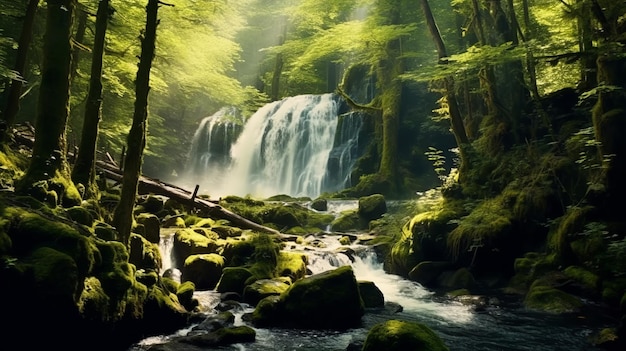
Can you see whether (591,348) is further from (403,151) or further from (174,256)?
(403,151)

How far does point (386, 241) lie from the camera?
14742 mm

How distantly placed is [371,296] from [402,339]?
4821mm

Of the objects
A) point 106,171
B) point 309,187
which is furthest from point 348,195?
point 106,171

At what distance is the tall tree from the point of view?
830 cm

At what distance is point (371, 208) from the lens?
18.1 m

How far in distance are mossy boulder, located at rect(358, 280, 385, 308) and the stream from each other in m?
0.27

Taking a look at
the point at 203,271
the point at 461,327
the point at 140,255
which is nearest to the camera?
the point at 461,327

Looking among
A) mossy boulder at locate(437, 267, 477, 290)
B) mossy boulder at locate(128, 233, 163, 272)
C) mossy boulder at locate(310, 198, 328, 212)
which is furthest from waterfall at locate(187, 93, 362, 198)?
mossy boulder at locate(128, 233, 163, 272)

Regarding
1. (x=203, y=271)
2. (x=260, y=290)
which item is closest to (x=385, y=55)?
(x=203, y=271)

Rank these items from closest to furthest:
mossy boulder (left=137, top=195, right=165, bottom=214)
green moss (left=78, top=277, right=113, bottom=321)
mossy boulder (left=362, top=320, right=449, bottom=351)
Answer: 1. mossy boulder (left=362, top=320, right=449, bottom=351)
2. green moss (left=78, top=277, right=113, bottom=321)
3. mossy boulder (left=137, top=195, right=165, bottom=214)

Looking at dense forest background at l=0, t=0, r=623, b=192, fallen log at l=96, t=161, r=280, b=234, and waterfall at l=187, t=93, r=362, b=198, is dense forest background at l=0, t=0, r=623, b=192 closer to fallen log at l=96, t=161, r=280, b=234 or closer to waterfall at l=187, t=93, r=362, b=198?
fallen log at l=96, t=161, r=280, b=234

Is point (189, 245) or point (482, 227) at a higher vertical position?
point (482, 227)

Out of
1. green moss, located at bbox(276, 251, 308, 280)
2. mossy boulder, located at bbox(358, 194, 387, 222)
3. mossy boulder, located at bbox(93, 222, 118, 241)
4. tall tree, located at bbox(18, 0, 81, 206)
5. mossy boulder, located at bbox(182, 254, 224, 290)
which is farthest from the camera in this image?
mossy boulder, located at bbox(358, 194, 387, 222)

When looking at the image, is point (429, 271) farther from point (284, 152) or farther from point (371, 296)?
point (284, 152)
